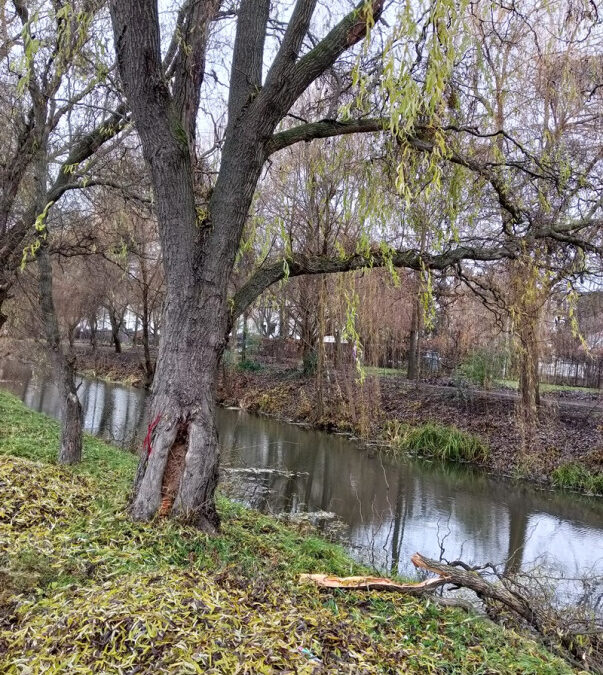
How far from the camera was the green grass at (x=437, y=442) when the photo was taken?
1289cm

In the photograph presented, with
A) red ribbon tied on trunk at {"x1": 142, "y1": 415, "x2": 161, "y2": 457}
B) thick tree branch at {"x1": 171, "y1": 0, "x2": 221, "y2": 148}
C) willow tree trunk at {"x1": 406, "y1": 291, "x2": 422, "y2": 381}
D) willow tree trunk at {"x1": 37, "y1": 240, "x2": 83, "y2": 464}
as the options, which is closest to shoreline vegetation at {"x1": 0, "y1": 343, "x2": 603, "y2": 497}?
willow tree trunk at {"x1": 406, "y1": 291, "x2": 422, "y2": 381}

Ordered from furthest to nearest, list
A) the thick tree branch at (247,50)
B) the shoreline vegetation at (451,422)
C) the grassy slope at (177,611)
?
the shoreline vegetation at (451,422)
the thick tree branch at (247,50)
the grassy slope at (177,611)

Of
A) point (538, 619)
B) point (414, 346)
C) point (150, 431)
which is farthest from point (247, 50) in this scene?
point (414, 346)

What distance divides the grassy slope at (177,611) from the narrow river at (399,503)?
9.79ft

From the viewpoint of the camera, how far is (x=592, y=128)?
39.0 ft

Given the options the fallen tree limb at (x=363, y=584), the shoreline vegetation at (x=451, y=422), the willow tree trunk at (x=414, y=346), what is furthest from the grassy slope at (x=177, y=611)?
the willow tree trunk at (x=414, y=346)

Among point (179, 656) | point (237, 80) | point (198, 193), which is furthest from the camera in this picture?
point (198, 193)

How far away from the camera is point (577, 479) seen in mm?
11047

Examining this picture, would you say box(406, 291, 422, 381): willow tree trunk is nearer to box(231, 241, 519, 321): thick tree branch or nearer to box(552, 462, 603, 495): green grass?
box(552, 462, 603, 495): green grass

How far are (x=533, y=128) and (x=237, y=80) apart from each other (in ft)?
27.3

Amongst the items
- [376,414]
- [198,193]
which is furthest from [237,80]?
[376,414]

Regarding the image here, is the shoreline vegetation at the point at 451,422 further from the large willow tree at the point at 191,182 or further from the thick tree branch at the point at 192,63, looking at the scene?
the thick tree branch at the point at 192,63

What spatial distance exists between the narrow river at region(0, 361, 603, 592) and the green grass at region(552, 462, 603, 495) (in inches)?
18.5

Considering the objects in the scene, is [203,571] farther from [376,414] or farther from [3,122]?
[376,414]
